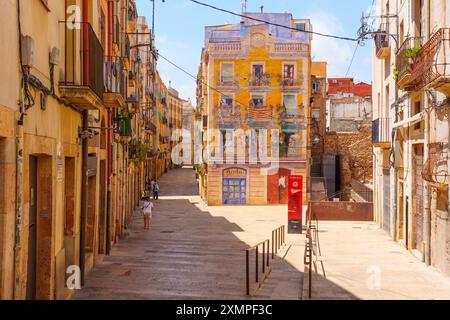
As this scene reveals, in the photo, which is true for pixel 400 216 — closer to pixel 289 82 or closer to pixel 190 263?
pixel 190 263

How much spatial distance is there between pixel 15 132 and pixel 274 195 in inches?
1277

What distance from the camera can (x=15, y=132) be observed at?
669 centimetres

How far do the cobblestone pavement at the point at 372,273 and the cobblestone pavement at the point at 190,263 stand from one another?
842 mm

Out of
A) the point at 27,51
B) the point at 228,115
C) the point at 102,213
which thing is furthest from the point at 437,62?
the point at 228,115

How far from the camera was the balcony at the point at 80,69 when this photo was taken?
9586 millimetres

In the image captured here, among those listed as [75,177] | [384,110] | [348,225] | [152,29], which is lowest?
[348,225]

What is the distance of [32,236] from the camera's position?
8.83 meters

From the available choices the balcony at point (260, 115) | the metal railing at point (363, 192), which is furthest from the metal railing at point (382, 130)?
the balcony at point (260, 115)

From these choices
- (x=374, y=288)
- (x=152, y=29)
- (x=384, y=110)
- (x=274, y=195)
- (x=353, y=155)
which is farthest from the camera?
(x=353, y=155)

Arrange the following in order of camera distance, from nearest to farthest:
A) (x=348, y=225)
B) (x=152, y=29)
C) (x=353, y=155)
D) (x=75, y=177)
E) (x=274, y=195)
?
(x=75, y=177)
(x=348, y=225)
(x=152, y=29)
(x=274, y=195)
(x=353, y=155)

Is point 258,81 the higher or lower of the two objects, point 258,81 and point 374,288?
the higher

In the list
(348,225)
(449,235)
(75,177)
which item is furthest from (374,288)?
(348,225)
